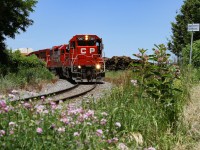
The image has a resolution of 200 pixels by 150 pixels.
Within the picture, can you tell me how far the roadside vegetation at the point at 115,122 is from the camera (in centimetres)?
482

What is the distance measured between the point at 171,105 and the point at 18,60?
29.2 metres

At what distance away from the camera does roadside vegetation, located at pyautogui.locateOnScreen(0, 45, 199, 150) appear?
15.8 feet

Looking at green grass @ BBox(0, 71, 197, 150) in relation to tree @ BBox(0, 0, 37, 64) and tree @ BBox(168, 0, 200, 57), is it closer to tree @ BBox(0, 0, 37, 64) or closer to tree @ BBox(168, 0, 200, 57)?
tree @ BBox(0, 0, 37, 64)

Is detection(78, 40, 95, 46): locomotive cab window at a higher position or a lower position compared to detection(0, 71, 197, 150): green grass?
higher

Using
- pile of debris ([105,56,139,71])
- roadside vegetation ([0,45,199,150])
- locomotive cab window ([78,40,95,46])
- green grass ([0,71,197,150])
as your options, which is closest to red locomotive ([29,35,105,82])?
locomotive cab window ([78,40,95,46])

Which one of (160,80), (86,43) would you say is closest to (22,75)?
(86,43)

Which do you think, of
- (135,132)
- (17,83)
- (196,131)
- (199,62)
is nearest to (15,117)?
(135,132)

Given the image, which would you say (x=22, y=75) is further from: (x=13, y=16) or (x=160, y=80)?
(x=160, y=80)

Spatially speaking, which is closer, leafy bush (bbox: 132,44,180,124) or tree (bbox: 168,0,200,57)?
leafy bush (bbox: 132,44,180,124)

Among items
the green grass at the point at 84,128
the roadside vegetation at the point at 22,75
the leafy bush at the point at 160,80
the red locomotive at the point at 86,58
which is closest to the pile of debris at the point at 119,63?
the roadside vegetation at the point at 22,75

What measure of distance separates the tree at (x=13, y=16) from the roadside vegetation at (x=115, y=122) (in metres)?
17.1

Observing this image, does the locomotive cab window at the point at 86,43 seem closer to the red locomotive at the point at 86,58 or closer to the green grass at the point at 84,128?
the red locomotive at the point at 86,58

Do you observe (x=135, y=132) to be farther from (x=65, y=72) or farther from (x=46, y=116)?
(x=65, y=72)

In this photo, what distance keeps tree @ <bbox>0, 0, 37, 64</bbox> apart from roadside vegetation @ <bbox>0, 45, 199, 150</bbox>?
1709 cm
